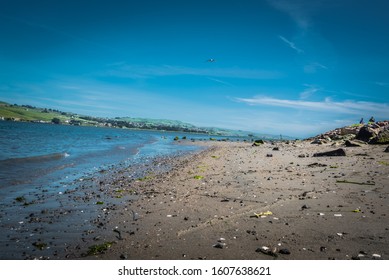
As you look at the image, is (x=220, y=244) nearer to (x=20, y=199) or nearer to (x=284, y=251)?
(x=284, y=251)

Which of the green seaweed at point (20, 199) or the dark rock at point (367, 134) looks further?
the dark rock at point (367, 134)

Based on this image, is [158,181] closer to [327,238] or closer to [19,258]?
[19,258]

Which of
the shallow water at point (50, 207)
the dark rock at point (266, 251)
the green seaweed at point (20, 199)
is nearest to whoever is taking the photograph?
the dark rock at point (266, 251)

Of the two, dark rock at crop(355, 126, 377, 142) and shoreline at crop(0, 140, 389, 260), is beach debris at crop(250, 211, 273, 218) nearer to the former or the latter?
shoreline at crop(0, 140, 389, 260)

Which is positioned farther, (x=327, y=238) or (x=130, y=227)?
(x=130, y=227)

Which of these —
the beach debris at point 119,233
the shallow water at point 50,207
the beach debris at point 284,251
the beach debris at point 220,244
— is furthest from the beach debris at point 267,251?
the shallow water at point 50,207

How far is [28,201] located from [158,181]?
7180 mm

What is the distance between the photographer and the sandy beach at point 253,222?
246 inches

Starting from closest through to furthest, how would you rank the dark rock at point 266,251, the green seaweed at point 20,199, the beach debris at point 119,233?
the dark rock at point 266,251 < the beach debris at point 119,233 < the green seaweed at point 20,199

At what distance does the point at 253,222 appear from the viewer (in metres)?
8.09

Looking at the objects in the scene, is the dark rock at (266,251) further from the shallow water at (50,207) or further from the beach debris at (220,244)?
the shallow water at (50,207)

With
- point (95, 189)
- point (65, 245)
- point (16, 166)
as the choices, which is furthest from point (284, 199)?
point (16, 166)

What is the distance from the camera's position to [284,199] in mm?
10586
